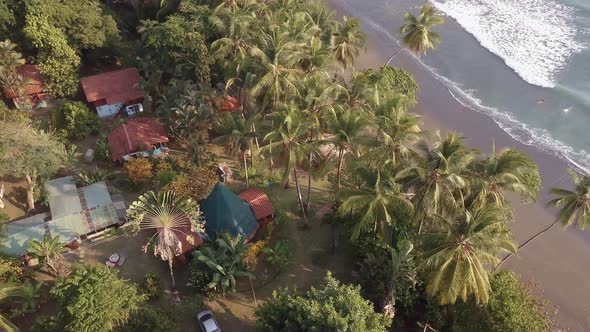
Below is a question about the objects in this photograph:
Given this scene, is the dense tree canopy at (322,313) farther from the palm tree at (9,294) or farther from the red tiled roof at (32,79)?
the red tiled roof at (32,79)

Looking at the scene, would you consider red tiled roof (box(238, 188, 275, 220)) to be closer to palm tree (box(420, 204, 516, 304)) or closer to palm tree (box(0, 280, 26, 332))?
palm tree (box(420, 204, 516, 304))

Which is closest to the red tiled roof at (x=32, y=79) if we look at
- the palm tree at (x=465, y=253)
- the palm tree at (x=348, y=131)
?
the palm tree at (x=348, y=131)

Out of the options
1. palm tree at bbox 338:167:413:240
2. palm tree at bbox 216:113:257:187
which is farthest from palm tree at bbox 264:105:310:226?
palm tree at bbox 216:113:257:187

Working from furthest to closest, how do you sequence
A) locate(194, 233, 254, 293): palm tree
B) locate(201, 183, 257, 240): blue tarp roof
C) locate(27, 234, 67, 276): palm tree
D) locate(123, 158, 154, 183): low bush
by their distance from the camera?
1. locate(123, 158, 154, 183): low bush
2. locate(201, 183, 257, 240): blue tarp roof
3. locate(27, 234, 67, 276): palm tree
4. locate(194, 233, 254, 293): palm tree

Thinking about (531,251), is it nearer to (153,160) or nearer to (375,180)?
(375,180)

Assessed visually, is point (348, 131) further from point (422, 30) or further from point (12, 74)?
point (12, 74)

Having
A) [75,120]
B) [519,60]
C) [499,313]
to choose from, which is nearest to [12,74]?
[75,120]
